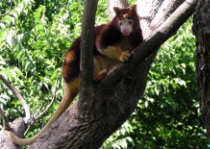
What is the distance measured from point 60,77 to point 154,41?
8.71ft

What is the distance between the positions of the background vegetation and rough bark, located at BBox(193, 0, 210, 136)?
3.37 metres

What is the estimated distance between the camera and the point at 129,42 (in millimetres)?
3838

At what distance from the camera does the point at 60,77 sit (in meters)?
5.38

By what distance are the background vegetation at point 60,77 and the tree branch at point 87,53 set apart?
208 cm

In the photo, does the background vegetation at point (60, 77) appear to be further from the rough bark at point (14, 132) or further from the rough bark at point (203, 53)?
the rough bark at point (203, 53)

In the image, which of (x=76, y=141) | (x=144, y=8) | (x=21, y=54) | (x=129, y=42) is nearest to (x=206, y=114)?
(x=76, y=141)

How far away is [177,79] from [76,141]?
13.3 feet

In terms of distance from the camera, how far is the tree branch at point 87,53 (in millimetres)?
2703

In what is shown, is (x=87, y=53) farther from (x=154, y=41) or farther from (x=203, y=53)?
(x=203, y=53)

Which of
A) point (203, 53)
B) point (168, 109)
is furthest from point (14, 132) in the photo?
point (168, 109)

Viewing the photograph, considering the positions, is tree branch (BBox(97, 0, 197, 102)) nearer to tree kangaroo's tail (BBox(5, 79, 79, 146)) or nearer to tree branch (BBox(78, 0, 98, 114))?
tree branch (BBox(78, 0, 98, 114))

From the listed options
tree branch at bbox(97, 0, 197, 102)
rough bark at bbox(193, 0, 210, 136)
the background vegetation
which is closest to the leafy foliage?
the background vegetation

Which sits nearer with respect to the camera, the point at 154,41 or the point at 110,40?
the point at 154,41

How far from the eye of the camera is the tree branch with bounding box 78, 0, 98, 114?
2703mm
